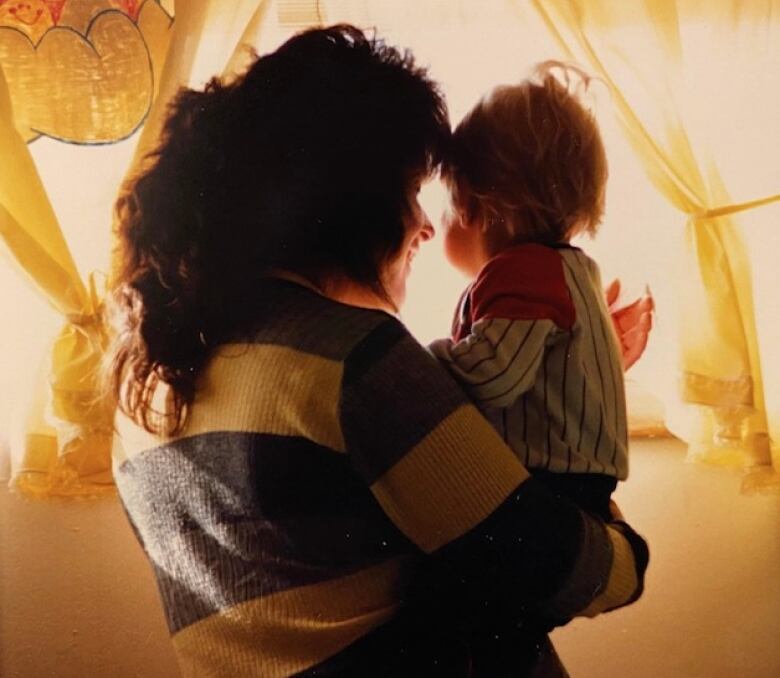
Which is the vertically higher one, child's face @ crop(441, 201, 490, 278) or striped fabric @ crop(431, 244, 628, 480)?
child's face @ crop(441, 201, 490, 278)

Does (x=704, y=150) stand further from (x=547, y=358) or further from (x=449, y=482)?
(x=449, y=482)

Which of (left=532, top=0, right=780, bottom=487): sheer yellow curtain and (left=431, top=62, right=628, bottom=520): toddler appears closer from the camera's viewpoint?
(left=431, top=62, right=628, bottom=520): toddler

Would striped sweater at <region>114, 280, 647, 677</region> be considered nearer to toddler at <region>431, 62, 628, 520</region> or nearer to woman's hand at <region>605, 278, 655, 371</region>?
toddler at <region>431, 62, 628, 520</region>

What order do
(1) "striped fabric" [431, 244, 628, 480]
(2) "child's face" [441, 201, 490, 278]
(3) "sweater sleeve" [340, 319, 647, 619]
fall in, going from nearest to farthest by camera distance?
(3) "sweater sleeve" [340, 319, 647, 619]
(1) "striped fabric" [431, 244, 628, 480]
(2) "child's face" [441, 201, 490, 278]

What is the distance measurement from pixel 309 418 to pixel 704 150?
2.92 ft

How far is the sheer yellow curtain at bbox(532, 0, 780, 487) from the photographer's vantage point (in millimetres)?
1363

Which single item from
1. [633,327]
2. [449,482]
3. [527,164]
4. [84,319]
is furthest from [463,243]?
[84,319]

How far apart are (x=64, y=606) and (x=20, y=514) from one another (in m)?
0.15

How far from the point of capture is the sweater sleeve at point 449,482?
74cm

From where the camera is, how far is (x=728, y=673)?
1530 mm

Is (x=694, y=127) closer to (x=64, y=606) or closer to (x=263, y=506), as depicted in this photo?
(x=263, y=506)

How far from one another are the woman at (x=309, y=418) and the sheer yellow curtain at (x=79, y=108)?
19.1 inches

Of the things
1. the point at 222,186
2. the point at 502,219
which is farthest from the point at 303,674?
the point at 502,219

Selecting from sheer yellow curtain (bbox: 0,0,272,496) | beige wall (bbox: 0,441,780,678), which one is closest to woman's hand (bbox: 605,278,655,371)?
beige wall (bbox: 0,441,780,678)
